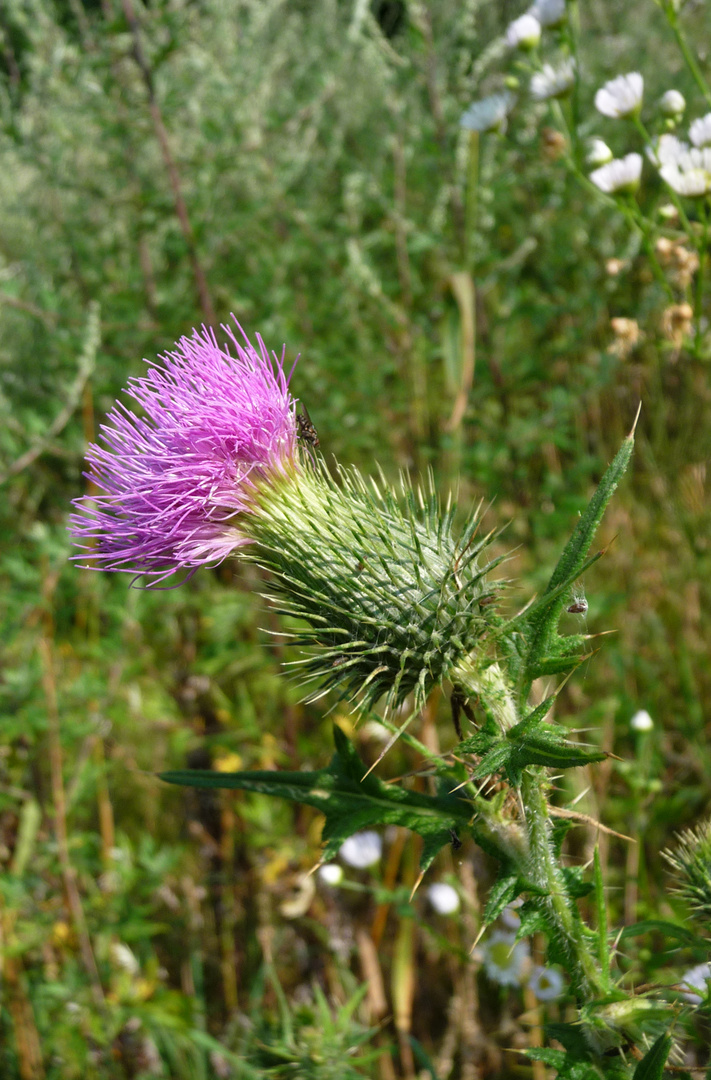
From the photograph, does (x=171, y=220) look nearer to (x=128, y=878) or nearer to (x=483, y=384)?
(x=483, y=384)

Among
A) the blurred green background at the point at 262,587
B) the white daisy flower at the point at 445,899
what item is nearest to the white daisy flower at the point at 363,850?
the blurred green background at the point at 262,587

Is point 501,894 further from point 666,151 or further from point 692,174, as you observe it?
point 666,151

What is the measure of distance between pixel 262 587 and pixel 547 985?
202 cm

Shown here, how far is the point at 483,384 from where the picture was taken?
401 centimetres

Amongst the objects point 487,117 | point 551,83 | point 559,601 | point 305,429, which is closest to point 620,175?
point 551,83

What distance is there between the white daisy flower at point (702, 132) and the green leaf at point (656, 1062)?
1957mm

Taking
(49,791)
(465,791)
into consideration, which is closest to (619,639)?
(465,791)

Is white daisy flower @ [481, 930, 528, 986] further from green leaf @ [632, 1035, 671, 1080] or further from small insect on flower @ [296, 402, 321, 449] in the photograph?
small insect on flower @ [296, 402, 321, 449]

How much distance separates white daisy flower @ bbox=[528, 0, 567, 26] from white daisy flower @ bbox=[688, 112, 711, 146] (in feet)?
2.26

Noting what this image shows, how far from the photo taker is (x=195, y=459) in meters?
1.71

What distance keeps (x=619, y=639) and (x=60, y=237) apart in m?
4.00

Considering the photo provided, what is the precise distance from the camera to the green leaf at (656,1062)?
1112 millimetres

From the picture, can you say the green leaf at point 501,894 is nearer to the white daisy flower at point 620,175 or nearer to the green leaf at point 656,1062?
the green leaf at point 656,1062

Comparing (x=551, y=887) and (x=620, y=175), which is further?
(x=620, y=175)
